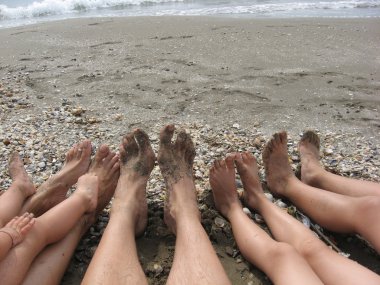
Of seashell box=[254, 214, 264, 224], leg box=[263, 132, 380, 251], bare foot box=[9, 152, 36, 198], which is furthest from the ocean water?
bare foot box=[9, 152, 36, 198]

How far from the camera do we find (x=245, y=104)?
4.25 metres

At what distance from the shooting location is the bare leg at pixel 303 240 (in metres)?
1.86

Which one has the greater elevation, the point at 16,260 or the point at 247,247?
the point at 16,260

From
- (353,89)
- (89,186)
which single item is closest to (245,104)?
(353,89)

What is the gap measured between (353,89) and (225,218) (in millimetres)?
2831

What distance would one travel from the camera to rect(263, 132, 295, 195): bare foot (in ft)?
9.68

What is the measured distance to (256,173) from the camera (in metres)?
3.00

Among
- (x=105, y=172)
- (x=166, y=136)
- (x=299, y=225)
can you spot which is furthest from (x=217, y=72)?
(x=299, y=225)

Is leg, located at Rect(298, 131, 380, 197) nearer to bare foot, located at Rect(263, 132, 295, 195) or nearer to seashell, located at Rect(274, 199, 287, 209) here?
bare foot, located at Rect(263, 132, 295, 195)

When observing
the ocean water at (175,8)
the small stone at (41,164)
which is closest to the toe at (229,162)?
the small stone at (41,164)

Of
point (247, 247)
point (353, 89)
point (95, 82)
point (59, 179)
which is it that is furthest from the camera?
point (95, 82)

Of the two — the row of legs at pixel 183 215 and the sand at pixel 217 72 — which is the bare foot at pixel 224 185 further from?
the sand at pixel 217 72

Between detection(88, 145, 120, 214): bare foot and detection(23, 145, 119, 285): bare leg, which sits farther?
detection(88, 145, 120, 214): bare foot

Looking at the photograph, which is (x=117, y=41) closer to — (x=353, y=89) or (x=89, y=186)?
(x=353, y=89)
